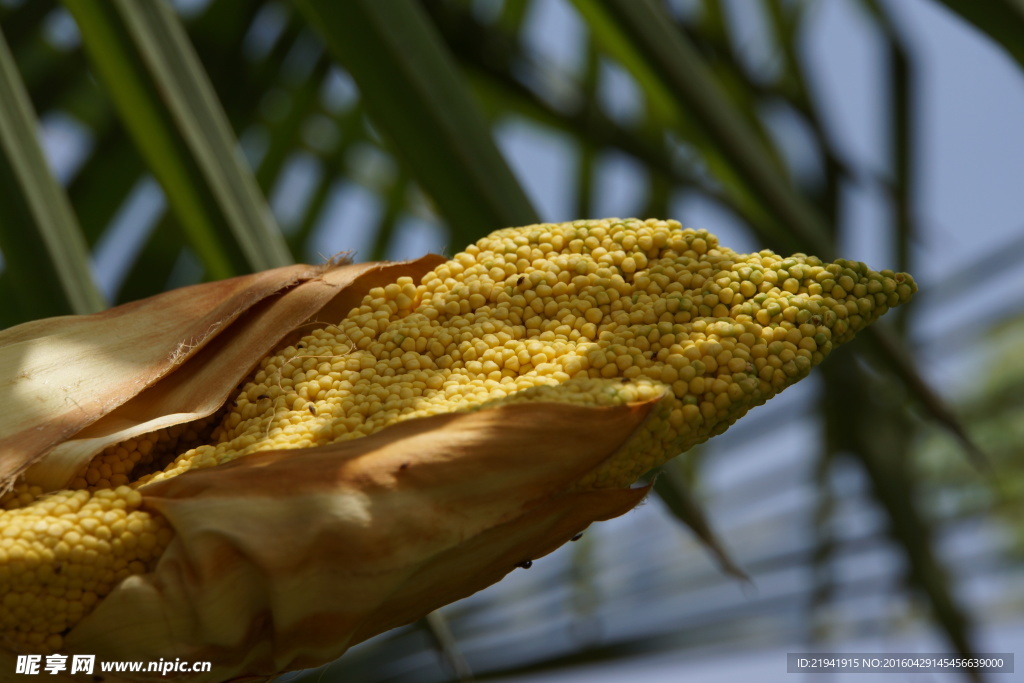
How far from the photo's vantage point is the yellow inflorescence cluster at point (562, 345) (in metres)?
0.38

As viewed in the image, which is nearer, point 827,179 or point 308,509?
point 308,509

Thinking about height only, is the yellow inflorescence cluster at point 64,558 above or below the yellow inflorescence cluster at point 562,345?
below

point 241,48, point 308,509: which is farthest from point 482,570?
point 241,48

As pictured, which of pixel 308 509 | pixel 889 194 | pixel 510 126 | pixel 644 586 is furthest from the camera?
pixel 510 126

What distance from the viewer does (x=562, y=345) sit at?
0.41 metres

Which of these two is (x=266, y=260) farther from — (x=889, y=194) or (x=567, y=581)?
(x=567, y=581)

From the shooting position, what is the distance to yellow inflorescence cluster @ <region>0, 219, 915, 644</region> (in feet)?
1.24

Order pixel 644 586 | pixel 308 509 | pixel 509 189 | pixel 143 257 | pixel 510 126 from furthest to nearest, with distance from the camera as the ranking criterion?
1. pixel 510 126
2. pixel 644 586
3. pixel 143 257
4. pixel 509 189
5. pixel 308 509

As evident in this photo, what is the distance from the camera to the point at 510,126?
156 centimetres

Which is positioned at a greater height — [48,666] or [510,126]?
[510,126]

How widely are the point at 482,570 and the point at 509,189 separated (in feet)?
0.82

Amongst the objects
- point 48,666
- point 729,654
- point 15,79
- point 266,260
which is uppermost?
point 15,79

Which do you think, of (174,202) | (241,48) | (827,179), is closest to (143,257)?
(241,48)

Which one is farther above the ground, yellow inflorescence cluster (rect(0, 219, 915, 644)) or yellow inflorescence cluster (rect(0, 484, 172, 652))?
yellow inflorescence cluster (rect(0, 219, 915, 644))
